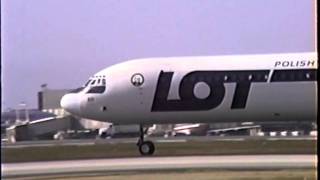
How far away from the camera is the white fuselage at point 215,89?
23.6m

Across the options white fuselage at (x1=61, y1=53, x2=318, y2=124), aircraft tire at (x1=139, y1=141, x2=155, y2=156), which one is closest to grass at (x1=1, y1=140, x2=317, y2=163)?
aircraft tire at (x1=139, y1=141, x2=155, y2=156)

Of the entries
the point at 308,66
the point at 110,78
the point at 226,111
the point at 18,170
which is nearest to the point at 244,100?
the point at 226,111

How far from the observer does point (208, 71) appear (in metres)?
23.8

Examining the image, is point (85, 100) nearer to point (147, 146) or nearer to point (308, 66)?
point (147, 146)

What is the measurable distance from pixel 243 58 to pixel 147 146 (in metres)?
4.29

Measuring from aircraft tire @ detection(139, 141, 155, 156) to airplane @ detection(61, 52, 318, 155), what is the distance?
775 millimetres

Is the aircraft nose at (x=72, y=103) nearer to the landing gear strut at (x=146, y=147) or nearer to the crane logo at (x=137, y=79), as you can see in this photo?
the crane logo at (x=137, y=79)

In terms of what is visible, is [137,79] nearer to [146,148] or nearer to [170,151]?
[146,148]

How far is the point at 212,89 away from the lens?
77.9 ft

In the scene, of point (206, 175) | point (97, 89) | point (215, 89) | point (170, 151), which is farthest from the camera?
point (170, 151)

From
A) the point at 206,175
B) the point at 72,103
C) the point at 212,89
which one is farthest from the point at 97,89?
the point at 206,175

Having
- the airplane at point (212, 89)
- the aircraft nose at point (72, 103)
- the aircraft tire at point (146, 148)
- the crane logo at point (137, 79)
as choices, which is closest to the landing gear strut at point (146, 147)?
the aircraft tire at point (146, 148)

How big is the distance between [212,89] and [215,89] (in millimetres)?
93

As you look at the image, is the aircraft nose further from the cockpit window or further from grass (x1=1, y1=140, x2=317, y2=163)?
grass (x1=1, y1=140, x2=317, y2=163)
